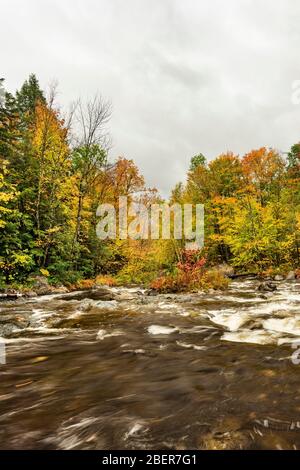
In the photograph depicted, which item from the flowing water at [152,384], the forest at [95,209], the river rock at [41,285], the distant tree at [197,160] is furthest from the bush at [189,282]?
the distant tree at [197,160]

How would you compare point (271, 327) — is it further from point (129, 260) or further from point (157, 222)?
point (157, 222)

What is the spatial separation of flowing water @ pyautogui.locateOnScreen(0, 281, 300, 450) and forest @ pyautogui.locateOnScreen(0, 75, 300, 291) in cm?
728

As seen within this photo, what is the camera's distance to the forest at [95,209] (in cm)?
1413

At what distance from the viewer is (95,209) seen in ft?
69.2

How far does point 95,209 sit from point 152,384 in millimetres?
18632

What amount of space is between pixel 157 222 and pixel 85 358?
59.9 ft

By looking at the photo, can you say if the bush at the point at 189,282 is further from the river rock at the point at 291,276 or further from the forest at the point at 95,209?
the river rock at the point at 291,276

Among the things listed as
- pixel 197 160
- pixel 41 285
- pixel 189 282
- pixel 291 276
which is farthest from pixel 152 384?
pixel 197 160

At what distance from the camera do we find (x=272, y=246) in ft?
68.7

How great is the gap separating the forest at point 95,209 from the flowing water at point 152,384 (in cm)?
728

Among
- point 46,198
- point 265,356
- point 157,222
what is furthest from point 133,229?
point 265,356

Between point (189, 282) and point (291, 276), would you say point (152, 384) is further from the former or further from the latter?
point (291, 276)

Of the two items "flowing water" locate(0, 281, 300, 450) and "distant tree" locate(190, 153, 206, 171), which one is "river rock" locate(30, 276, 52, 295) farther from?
"distant tree" locate(190, 153, 206, 171)

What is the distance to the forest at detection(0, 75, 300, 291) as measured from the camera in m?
14.1
